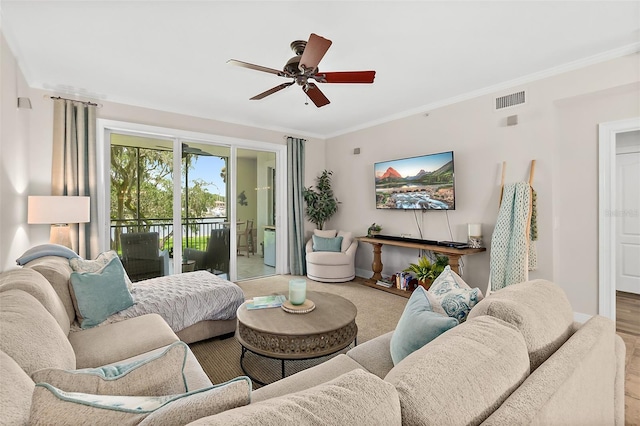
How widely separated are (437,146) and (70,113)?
183 inches

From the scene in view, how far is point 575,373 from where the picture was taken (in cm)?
97

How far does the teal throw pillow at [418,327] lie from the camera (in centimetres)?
126

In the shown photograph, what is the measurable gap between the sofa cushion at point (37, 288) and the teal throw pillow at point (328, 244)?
372 cm

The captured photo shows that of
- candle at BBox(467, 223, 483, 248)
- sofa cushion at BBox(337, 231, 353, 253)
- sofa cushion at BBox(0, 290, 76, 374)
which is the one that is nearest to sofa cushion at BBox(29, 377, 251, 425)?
sofa cushion at BBox(0, 290, 76, 374)

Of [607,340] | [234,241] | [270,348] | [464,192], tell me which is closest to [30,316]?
[270,348]

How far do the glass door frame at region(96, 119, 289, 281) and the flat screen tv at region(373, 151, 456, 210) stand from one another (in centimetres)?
180

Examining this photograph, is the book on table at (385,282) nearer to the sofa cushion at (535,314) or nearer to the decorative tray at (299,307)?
the decorative tray at (299,307)

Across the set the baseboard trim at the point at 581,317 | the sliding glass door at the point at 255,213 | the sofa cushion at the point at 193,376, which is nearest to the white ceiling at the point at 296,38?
the sliding glass door at the point at 255,213

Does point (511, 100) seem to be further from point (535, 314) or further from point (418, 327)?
point (418, 327)

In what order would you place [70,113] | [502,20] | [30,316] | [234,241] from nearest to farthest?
[30,316] < [502,20] < [70,113] < [234,241]

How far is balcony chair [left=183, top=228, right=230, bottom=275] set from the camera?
4742 millimetres

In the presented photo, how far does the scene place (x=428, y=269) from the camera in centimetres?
404

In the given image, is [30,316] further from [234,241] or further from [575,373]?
[234,241]

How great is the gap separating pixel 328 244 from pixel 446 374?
448cm
